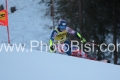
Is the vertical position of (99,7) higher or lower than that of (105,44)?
higher

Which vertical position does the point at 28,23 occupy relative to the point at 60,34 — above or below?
above

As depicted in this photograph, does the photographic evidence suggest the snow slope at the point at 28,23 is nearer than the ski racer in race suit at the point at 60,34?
No

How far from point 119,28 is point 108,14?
783 mm

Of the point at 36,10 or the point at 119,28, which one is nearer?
the point at 119,28

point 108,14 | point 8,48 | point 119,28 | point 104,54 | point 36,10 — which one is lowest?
point 104,54

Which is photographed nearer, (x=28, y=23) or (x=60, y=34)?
(x=60, y=34)

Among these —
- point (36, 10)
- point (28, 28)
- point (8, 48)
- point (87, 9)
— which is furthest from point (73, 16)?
point (8, 48)

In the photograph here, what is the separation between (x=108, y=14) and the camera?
8.31 metres

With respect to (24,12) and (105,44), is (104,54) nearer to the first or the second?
(105,44)

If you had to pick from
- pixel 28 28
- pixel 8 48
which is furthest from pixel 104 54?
pixel 8 48

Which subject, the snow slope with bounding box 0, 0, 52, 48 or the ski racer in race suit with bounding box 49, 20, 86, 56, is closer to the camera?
the ski racer in race suit with bounding box 49, 20, 86, 56

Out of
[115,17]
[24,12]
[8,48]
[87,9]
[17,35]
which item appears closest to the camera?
[8,48]

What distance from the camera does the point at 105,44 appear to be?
8.45 m

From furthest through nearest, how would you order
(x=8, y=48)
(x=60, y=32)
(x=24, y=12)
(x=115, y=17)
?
(x=24, y=12)
(x=115, y=17)
(x=60, y=32)
(x=8, y=48)
